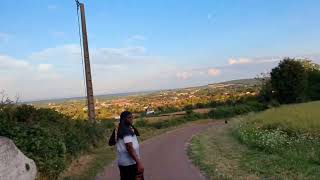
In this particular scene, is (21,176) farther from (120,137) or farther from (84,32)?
(84,32)

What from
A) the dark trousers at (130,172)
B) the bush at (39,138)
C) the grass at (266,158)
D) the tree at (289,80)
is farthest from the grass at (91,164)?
the tree at (289,80)

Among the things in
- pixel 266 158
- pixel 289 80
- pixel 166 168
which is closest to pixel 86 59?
pixel 166 168

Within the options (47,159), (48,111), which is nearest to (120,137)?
(47,159)

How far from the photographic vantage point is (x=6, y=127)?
40.7 ft

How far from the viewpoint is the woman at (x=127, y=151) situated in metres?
8.09

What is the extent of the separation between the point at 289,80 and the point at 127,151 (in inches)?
2665

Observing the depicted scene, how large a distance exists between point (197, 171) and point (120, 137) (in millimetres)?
6837

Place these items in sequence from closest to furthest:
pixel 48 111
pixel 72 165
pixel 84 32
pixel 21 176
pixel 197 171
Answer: pixel 21 176
pixel 197 171
pixel 72 165
pixel 48 111
pixel 84 32

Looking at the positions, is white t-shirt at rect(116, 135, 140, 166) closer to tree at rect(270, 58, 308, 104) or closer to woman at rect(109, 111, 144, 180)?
woman at rect(109, 111, 144, 180)

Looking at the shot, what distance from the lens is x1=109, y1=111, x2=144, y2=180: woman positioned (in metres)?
8.09

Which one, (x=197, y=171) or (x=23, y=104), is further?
(x=23, y=104)

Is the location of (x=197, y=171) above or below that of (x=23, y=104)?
below

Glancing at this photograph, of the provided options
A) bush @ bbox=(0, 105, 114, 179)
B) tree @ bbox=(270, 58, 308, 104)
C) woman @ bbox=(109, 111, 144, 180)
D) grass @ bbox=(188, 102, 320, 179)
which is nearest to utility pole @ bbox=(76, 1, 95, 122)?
grass @ bbox=(188, 102, 320, 179)

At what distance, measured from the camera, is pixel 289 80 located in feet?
240
